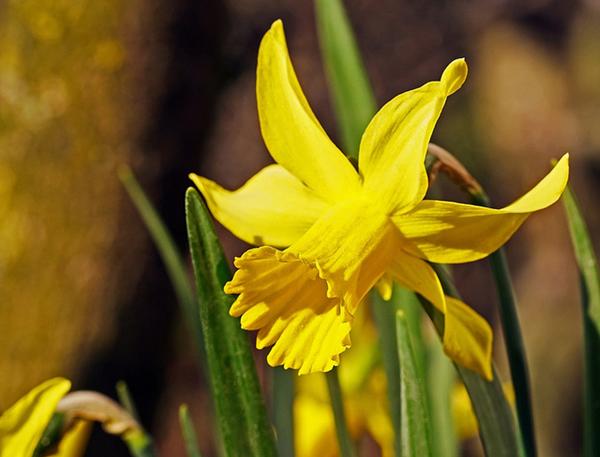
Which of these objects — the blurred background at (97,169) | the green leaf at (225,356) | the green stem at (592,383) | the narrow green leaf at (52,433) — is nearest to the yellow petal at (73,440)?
the narrow green leaf at (52,433)

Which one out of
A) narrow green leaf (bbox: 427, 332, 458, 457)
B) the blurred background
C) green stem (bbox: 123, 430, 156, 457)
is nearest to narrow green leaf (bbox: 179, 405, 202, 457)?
green stem (bbox: 123, 430, 156, 457)

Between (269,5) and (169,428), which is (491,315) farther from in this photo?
(269,5)

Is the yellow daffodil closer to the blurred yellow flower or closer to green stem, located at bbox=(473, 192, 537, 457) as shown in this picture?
green stem, located at bbox=(473, 192, 537, 457)

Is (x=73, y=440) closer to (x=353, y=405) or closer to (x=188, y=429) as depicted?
(x=188, y=429)

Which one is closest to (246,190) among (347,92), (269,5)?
(347,92)

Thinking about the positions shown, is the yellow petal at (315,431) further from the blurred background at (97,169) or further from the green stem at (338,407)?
the blurred background at (97,169)

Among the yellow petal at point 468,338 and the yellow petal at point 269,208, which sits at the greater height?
the yellow petal at point 269,208

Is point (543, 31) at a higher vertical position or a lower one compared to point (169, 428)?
higher
